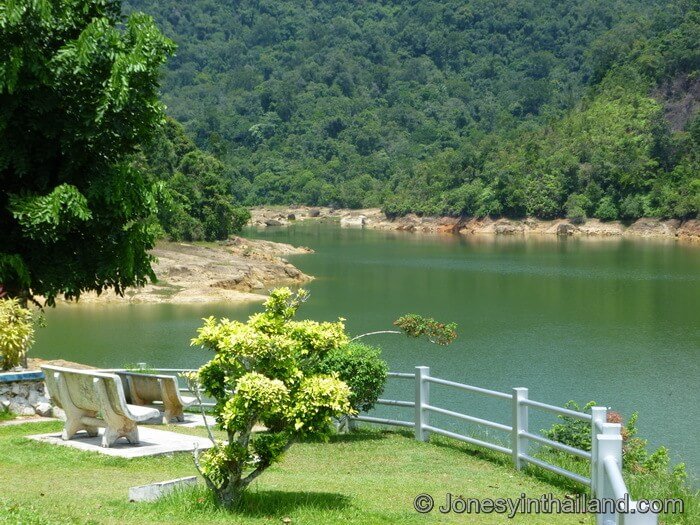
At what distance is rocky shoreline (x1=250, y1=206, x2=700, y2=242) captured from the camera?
85.7 metres

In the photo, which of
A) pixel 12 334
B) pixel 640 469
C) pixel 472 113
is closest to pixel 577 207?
pixel 472 113

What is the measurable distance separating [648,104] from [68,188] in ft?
322

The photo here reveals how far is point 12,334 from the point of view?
39.9 feet

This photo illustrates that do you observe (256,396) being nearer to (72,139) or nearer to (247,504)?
(247,504)

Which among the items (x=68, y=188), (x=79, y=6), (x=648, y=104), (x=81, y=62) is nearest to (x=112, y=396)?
(x=68, y=188)

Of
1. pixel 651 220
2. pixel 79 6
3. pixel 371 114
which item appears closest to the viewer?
pixel 79 6

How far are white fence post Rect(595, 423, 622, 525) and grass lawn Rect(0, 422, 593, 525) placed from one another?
37.5 inches

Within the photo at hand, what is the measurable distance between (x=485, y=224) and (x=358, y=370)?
86.5 m

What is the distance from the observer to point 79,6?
13977mm

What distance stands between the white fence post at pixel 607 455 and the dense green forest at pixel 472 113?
167ft

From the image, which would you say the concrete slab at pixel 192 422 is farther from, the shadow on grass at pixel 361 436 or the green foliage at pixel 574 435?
the green foliage at pixel 574 435

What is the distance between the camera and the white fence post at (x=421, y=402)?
11633 millimetres

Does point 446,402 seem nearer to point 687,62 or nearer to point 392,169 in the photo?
point 687,62

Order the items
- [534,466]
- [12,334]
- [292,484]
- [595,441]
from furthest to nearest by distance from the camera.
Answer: [12,334], [534,466], [292,484], [595,441]
